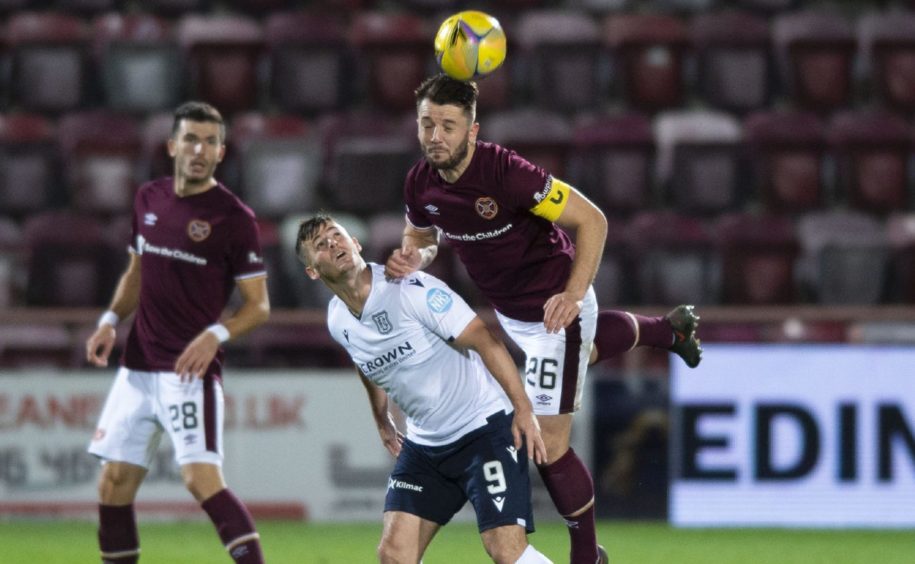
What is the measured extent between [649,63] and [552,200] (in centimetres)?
645

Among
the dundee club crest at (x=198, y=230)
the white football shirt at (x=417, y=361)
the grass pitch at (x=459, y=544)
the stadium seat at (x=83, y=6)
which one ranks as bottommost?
the grass pitch at (x=459, y=544)

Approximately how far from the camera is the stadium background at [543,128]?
10141 millimetres

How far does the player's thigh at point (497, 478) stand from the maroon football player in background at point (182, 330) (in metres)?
1.22

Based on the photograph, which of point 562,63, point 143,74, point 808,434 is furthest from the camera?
point 143,74

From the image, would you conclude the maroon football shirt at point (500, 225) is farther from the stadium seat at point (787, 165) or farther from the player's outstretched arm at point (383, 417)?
the stadium seat at point (787, 165)

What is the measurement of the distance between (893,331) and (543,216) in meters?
4.09

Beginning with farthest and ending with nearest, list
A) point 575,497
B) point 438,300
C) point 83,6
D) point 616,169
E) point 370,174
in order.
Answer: point 83,6 < point 616,169 < point 370,174 < point 575,497 < point 438,300

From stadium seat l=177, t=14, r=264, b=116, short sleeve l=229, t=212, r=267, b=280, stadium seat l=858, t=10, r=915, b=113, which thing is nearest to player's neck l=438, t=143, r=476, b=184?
short sleeve l=229, t=212, r=267, b=280

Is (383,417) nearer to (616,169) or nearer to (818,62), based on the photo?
(616,169)

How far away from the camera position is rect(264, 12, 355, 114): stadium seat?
11.4 meters

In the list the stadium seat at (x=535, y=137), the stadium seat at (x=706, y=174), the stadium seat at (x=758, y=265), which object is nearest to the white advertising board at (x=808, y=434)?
the stadium seat at (x=758, y=265)

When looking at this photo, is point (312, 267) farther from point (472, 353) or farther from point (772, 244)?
point (772, 244)

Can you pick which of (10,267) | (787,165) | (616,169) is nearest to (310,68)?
(616,169)

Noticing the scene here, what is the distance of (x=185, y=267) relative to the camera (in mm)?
5949
